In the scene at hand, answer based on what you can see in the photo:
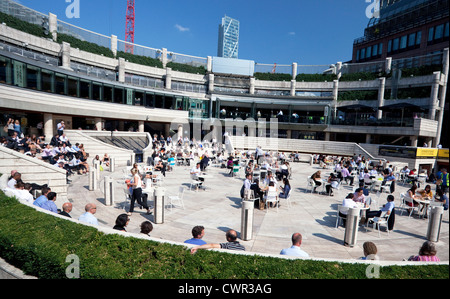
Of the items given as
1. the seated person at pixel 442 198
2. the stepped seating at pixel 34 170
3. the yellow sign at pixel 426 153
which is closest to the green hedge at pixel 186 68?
the yellow sign at pixel 426 153

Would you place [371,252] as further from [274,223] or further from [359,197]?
[359,197]

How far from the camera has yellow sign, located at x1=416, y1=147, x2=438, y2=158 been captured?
75.9 ft

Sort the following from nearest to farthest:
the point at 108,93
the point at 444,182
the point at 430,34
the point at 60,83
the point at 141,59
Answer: the point at 444,182 → the point at 60,83 → the point at 108,93 → the point at 430,34 → the point at 141,59

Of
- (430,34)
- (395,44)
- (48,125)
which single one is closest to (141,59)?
(48,125)

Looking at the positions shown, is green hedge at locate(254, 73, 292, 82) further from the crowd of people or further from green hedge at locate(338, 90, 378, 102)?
the crowd of people

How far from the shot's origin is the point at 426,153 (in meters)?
24.0

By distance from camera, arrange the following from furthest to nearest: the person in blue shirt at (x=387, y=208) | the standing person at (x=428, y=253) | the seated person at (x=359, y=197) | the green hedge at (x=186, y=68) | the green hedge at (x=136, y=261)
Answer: the green hedge at (x=186, y=68) → the seated person at (x=359, y=197) → the person in blue shirt at (x=387, y=208) → the standing person at (x=428, y=253) → the green hedge at (x=136, y=261)

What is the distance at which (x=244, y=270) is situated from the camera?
354 cm

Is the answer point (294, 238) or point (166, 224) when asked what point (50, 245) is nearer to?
point (166, 224)

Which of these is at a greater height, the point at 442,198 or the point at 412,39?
the point at 412,39

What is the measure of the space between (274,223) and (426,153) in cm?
2499

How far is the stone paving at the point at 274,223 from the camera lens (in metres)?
6.53

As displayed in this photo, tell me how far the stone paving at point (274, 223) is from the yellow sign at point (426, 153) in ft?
49.1

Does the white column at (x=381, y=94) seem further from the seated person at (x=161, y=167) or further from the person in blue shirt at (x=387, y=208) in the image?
the seated person at (x=161, y=167)
